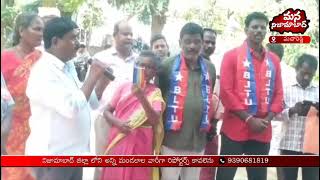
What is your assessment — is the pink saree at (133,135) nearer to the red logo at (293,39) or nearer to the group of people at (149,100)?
the group of people at (149,100)

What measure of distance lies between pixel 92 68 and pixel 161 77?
43cm

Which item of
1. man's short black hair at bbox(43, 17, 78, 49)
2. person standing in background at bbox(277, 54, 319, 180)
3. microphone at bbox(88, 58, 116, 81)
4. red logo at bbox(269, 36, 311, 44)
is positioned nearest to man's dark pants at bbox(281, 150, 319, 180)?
person standing in background at bbox(277, 54, 319, 180)

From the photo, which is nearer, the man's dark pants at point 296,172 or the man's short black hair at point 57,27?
the man's short black hair at point 57,27

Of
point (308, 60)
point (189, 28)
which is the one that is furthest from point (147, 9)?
point (308, 60)

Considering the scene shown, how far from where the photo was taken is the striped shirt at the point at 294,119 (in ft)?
10.9

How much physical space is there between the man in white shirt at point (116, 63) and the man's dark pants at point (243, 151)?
73cm

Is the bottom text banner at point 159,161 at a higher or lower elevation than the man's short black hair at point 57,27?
lower

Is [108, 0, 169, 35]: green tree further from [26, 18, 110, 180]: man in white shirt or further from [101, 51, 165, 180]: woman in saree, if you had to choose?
[26, 18, 110, 180]: man in white shirt

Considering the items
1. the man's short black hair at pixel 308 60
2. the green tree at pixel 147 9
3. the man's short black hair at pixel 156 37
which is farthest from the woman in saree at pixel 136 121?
the man's short black hair at pixel 308 60

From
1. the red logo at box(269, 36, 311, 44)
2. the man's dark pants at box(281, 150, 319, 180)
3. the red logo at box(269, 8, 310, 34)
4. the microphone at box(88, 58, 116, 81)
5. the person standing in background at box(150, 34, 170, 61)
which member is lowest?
the man's dark pants at box(281, 150, 319, 180)

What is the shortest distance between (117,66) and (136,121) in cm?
36

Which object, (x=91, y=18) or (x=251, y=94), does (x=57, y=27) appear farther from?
(x=251, y=94)

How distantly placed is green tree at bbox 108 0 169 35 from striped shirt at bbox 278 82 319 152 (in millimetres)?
894

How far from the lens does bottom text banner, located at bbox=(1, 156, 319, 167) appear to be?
326 centimetres
